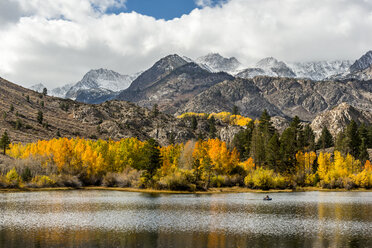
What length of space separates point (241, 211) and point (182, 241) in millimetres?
33330

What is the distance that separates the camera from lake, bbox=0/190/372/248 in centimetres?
5216

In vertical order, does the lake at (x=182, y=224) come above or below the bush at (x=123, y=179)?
below

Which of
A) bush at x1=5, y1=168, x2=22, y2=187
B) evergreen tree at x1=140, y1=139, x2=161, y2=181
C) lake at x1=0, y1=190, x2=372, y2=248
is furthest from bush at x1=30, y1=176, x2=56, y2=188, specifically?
lake at x1=0, y1=190, x2=372, y2=248

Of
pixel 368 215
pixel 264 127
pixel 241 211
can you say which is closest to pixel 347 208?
pixel 368 215

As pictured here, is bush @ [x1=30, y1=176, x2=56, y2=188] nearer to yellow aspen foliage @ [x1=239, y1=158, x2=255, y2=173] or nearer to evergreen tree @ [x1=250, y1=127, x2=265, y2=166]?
yellow aspen foliage @ [x1=239, y1=158, x2=255, y2=173]

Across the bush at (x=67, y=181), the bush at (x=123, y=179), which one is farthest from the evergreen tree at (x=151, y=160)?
the bush at (x=67, y=181)

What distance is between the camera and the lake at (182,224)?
52156 millimetres

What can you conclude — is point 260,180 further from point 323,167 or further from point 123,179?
point 123,179

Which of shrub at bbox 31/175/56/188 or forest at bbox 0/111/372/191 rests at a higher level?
forest at bbox 0/111/372/191

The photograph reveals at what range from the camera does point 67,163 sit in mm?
154000

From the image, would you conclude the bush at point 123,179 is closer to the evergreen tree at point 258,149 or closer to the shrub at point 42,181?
the shrub at point 42,181

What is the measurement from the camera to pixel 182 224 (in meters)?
65.8

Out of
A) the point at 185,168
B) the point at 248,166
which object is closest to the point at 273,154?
the point at 248,166

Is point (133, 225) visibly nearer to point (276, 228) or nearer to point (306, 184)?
point (276, 228)
